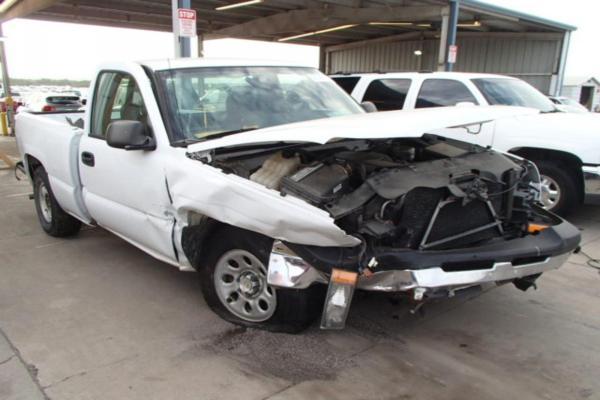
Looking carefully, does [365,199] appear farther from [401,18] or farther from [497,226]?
[401,18]

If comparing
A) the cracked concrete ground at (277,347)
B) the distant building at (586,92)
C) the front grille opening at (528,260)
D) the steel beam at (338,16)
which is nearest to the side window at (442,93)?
the cracked concrete ground at (277,347)

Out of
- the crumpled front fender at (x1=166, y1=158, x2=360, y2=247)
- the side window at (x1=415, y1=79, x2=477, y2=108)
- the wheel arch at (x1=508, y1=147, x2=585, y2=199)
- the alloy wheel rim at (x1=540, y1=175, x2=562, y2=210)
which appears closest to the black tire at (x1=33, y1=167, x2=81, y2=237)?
the crumpled front fender at (x1=166, y1=158, x2=360, y2=247)

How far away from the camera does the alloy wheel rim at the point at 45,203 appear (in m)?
5.62

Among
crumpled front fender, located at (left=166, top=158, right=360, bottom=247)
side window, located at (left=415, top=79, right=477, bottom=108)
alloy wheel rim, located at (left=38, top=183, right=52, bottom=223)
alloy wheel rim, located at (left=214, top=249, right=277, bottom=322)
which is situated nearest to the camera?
crumpled front fender, located at (left=166, top=158, right=360, bottom=247)

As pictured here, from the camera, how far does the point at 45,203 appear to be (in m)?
5.71

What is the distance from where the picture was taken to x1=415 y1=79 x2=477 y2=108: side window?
23.0ft

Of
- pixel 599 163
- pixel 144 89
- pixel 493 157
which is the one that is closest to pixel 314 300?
pixel 493 157

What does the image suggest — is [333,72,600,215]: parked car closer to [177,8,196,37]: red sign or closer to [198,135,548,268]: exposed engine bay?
[198,135,548,268]: exposed engine bay

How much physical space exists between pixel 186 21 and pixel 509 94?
16.7 ft

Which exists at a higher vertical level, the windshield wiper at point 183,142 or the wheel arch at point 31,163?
the windshield wiper at point 183,142

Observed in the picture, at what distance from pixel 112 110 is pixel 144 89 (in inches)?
28.1

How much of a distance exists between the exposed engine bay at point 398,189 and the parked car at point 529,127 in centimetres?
224

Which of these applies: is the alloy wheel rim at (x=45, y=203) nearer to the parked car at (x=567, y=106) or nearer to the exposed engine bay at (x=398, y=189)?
the exposed engine bay at (x=398, y=189)

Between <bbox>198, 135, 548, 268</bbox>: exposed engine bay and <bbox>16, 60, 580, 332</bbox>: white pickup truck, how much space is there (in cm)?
1
